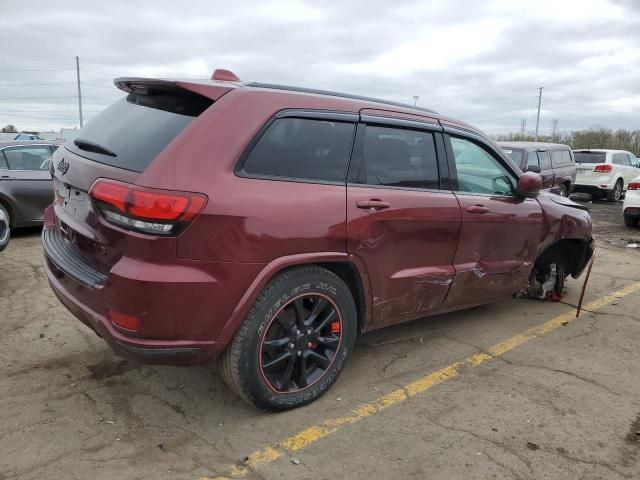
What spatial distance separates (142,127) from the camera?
9.53 ft

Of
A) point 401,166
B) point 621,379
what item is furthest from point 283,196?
point 621,379

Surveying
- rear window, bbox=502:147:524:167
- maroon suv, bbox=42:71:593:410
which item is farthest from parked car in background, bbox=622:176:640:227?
maroon suv, bbox=42:71:593:410

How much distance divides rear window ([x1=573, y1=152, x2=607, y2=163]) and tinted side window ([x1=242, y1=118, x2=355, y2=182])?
1594 cm

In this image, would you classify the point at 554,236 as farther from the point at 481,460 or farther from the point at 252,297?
the point at 252,297

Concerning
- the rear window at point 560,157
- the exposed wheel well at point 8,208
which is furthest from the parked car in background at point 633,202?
the exposed wheel well at point 8,208

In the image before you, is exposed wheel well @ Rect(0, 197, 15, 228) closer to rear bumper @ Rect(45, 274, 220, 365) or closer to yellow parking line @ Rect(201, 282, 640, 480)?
rear bumper @ Rect(45, 274, 220, 365)

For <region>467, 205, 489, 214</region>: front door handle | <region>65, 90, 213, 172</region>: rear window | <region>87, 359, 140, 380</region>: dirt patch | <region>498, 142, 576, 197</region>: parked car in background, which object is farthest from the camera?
<region>498, 142, 576, 197</region>: parked car in background

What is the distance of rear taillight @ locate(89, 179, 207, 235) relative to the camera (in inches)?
97.1

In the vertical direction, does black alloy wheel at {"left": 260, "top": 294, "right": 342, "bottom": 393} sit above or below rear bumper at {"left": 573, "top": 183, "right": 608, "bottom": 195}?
below

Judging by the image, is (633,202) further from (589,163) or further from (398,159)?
(398,159)

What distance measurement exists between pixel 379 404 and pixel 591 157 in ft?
53.2

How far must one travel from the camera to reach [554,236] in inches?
188

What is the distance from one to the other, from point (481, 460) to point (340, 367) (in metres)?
0.97

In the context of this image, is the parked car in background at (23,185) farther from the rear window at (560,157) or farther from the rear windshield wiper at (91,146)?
the rear window at (560,157)
